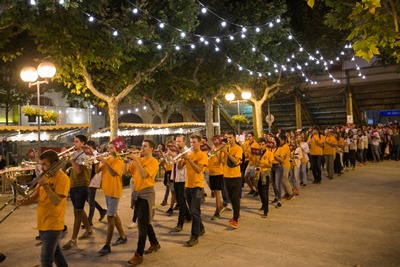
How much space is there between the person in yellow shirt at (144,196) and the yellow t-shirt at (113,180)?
1.51 feet

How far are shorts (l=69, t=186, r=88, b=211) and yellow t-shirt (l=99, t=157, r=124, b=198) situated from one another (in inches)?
20.4

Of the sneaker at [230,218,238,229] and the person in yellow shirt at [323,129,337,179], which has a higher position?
the person in yellow shirt at [323,129,337,179]

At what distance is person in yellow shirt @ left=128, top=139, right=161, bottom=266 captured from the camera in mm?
5219

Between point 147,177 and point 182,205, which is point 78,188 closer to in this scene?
point 147,177

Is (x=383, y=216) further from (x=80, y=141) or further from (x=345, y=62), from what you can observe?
(x=345, y=62)

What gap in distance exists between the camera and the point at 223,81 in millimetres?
18984

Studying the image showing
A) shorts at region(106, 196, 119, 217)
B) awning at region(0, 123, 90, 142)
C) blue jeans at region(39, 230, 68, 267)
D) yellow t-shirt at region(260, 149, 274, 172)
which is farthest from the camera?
awning at region(0, 123, 90, 142)

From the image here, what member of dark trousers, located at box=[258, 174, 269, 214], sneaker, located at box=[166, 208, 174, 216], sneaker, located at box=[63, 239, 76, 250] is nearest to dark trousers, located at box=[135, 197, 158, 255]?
sneaker, located at box=[63, 239, 76, 250]

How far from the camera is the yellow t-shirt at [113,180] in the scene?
5.97 meters

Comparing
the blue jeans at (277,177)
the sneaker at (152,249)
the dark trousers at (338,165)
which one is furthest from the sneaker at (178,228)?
the dark trousers at (338,165)

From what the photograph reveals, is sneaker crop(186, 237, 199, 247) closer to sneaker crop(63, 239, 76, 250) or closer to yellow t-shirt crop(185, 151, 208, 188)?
yellow t-shirt crop(185, 151, 208, 188)

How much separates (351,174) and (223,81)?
318 inches

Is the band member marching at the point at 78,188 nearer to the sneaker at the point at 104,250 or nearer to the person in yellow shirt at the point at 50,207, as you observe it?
the sneaker at the point at 104,250

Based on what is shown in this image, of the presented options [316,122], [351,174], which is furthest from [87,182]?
[316,122]
